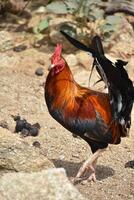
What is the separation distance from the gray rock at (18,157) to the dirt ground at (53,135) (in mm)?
506

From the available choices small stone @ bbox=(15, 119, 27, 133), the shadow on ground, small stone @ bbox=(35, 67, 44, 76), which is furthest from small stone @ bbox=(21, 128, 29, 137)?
small stone @ bbox=(35, 67, 44, 76)

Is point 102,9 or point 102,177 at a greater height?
point 102,9

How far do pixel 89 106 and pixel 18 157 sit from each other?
0.80 meters

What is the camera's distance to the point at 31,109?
683cm

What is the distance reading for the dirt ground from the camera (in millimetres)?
5442

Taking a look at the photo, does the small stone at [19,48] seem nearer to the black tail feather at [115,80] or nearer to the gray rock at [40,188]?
the black tail feather at [115,80]

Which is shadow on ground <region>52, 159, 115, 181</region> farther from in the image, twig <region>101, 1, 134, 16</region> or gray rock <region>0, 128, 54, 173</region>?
twig <region>101, 1, 134, 16</region>

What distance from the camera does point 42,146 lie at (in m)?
6.12

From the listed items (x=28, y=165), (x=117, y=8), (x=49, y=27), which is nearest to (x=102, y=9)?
(x=117, y=8)

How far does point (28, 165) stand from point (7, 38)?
333 centimetres

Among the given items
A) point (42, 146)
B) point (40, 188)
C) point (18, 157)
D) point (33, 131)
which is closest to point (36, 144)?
point (42, 146)

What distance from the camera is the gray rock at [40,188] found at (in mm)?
4215

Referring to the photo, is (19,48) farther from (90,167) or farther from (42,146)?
(90,167)

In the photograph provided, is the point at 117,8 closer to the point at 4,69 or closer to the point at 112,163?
the point at 4,69
